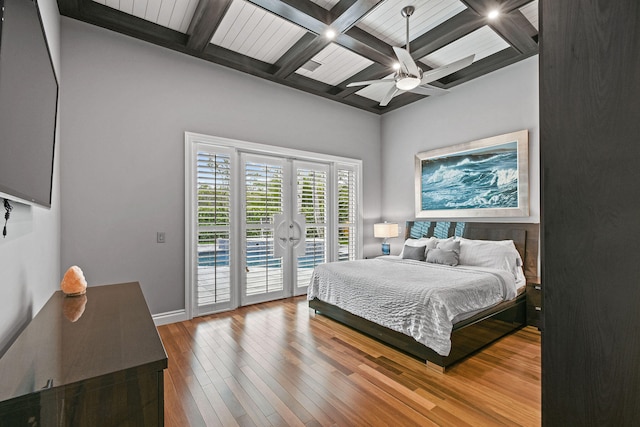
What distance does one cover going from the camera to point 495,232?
4051 mm

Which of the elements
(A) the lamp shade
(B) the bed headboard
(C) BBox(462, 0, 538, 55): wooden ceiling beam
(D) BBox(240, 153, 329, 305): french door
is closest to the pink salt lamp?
(D) BBox(240, 153, 329, 305): french door

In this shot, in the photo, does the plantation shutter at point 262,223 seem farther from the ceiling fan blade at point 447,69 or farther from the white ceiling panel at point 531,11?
the white ceiling panel at point 531,11

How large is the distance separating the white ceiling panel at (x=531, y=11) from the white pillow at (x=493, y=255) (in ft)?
7.91

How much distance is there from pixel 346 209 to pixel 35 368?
4.58m

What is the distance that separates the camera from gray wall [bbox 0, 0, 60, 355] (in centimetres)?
129

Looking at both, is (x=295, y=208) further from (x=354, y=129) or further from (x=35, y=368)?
(x=35, y=368)

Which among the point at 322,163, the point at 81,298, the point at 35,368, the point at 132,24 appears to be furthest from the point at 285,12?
the point at 35,368

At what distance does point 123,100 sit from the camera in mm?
3305

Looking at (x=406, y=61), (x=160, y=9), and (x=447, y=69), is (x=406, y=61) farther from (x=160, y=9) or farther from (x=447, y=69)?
(x=160, y=9)

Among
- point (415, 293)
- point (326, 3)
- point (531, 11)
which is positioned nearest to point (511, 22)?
point (531, 11)

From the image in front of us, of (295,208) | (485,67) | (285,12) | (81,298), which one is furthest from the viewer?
(295,208)

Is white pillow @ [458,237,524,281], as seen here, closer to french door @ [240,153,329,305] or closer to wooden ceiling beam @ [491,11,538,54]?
french door @ [240,153,329,305]

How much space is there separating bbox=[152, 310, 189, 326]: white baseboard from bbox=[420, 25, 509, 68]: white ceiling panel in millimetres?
4294

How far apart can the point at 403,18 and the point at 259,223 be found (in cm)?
296
